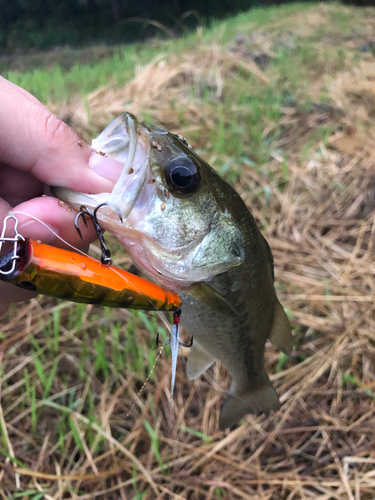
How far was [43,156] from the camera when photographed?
0.81 meters

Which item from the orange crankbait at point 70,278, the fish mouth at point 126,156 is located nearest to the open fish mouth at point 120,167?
the fish mouth at point 126,156

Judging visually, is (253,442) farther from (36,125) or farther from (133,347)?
(36,125)

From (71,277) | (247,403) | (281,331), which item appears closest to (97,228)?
(71,277)

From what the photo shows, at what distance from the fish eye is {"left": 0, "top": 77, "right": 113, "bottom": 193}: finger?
0.15 metres

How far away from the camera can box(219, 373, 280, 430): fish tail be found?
134 centimetres

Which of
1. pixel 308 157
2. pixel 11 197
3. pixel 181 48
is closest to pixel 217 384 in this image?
pixel 11 197

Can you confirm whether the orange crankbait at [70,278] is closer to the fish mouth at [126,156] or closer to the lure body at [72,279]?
the lure body at [72,279]

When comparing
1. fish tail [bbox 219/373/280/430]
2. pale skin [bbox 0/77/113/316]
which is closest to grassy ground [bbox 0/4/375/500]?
fish tail [bbox 219/373/280/430]

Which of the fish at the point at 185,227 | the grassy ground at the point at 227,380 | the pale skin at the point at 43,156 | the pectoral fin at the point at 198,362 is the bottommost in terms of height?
the grassy ground at the point at 227,380

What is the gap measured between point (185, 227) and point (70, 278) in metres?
0.34

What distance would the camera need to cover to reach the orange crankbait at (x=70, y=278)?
57 cm

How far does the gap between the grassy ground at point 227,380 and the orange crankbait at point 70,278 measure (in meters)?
0.89

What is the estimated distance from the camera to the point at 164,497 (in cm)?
129

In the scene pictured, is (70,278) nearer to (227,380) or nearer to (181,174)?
(181,174)
